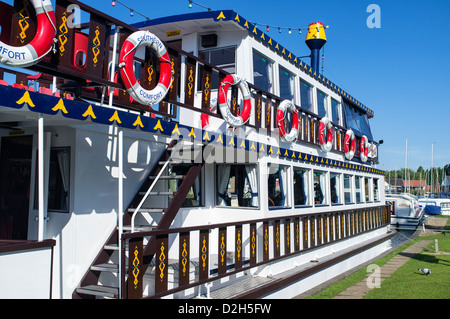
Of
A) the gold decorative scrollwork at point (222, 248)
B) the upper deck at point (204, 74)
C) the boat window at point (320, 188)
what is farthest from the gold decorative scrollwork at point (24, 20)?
the boat window at point (320, 188)

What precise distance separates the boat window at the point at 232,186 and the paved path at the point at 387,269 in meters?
2.34

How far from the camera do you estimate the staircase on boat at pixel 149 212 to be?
4.46 m

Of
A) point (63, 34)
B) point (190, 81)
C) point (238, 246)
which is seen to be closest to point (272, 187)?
point (238, 246)

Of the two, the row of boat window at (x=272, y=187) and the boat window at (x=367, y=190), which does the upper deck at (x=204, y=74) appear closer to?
the row of boat window at (x=272, y=187)

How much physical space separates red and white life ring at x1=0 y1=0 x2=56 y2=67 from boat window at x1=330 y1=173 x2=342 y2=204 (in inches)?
301

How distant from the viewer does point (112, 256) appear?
5.01m

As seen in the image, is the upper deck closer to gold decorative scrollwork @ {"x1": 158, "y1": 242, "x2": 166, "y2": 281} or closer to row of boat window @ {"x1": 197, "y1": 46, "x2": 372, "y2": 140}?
row of boat window @ {"x1": 197, "y1": 46, "x2": 372, "y2": 140}

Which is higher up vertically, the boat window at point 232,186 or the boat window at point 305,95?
the boat window at point 305,95

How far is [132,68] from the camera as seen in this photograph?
4.18 m

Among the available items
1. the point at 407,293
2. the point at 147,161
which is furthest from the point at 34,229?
the point at 407,293

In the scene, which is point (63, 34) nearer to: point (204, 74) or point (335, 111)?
point (204, 74)

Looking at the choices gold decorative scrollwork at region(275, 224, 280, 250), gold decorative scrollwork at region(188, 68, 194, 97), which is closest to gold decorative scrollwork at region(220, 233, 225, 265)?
gold decorative scrollwork at region(275, 224, 280, 250)

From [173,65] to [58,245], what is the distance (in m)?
2.46

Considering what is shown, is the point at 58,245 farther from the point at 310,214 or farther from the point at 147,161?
the point at 310,214
